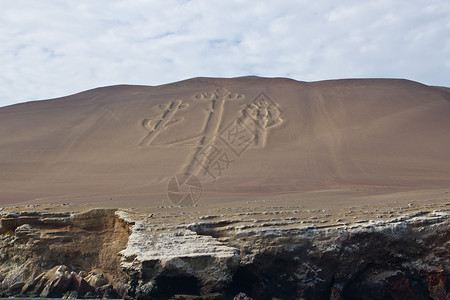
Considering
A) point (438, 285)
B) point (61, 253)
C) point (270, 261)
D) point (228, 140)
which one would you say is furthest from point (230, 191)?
point (438, 285)

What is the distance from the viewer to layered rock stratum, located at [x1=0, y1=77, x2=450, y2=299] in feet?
40.8

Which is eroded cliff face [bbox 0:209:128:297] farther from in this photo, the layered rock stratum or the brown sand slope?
the brown sand slope

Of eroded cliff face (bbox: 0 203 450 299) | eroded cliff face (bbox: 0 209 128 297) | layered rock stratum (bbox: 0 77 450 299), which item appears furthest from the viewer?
eroded cliff face (bbox: 0 209 128 297)

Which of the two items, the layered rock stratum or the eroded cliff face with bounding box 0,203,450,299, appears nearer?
the eroded cliff face with bounding box 0,203,450,299

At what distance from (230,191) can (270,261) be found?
16915 millimetres

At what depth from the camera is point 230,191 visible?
96.2 ft

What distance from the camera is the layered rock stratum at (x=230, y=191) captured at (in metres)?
12.4

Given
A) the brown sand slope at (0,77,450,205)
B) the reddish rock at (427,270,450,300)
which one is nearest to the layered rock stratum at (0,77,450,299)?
the reddish rock at (427,270,450,300)

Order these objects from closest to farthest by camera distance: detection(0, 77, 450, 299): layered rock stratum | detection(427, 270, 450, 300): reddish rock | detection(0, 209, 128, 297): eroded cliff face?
detection(427, 270, 450, 300): reddish rock, detection(0, 77, 450, 299): layered rock stratum, detection(0, 209, 128, 297): eroded cliff face

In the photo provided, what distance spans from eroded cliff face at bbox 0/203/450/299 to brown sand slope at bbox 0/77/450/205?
12.5 metres

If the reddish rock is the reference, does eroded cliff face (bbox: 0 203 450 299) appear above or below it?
above

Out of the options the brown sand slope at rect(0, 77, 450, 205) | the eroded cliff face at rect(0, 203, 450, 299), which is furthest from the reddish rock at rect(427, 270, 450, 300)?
the brown sand slope at rect(0, 77, 450, 205)

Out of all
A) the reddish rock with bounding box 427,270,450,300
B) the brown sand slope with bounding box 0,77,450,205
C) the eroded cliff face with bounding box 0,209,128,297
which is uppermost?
the brown sand slope with bounding box 0,77,450,205

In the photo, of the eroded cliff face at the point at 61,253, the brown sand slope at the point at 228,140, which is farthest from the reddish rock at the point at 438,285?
the brown sand slope at the point at 228,140
